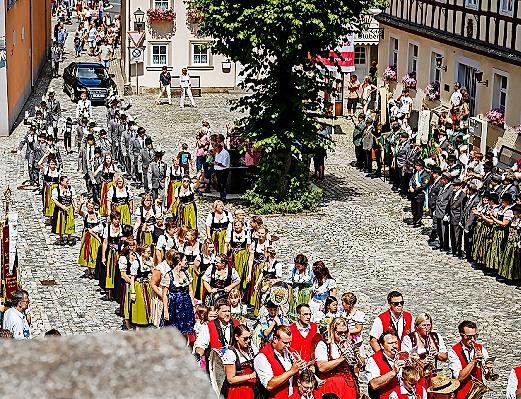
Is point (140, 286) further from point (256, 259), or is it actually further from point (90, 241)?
point (90, 241)

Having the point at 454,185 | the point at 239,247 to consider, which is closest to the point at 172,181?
the point at 454,185

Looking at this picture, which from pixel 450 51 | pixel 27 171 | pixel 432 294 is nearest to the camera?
pixel 432 294

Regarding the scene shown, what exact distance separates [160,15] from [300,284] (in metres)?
25.4

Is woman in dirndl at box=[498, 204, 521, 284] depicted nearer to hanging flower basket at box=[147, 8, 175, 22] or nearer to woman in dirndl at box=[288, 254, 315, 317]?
woman in dirndl at box=[288, 254, 315, 317]

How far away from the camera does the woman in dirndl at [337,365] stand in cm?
828

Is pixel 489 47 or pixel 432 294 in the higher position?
pixel 489 47

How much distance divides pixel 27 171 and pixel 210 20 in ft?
22.6

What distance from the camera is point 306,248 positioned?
17.0 metres

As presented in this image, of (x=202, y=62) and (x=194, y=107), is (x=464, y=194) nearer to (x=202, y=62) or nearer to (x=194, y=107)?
(x=194, y=107)

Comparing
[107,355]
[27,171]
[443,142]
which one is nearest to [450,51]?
[443,142]

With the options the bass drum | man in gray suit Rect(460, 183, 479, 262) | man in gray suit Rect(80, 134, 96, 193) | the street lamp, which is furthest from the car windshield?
the bass drum

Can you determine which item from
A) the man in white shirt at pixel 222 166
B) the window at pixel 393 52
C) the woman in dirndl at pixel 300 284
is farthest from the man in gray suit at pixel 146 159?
the window at pixel 393 52

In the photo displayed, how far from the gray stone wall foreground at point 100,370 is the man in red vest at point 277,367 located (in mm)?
6677

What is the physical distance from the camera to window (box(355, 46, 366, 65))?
35562 mm
